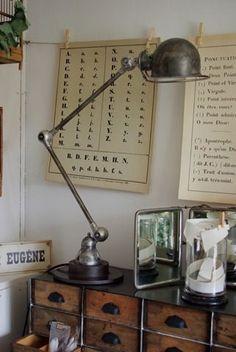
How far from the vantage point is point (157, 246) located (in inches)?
76.0

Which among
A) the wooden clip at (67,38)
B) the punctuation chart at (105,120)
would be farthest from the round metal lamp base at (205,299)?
the wooden clip at (67,38)

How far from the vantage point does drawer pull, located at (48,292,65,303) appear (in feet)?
6.31

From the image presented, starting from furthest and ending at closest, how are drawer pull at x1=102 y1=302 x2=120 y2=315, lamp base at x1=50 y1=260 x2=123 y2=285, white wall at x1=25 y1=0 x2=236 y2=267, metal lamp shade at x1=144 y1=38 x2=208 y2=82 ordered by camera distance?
white wall at x1=25 y1=0 x2=236 y2=267
lamp base at x1=50 y1=260 x2=123 y2=285
drawer pull at x1=102 y1=302 x2=120 y2=315
metal lamp shade at x1=144 y1=38 x2=208 y2=82

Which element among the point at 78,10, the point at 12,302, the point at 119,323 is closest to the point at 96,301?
the point at 119,323

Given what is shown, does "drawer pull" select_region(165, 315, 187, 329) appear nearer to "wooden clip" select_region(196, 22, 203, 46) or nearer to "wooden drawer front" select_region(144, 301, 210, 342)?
"wooden drawer front" select_region(144, 301, 210, 342)

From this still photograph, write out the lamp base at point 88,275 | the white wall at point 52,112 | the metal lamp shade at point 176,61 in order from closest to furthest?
the metal lamp shade at point 176,61, the lamp base at point 88,275, the white wall at point 52,112

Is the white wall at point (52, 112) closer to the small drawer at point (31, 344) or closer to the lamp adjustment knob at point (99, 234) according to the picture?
the lamp adjustment knob at point (99, 234)

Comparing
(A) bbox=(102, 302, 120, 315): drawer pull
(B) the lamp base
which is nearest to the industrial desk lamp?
(B) the lamp base

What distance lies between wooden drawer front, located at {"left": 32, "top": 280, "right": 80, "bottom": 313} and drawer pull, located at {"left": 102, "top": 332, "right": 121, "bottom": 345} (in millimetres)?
144

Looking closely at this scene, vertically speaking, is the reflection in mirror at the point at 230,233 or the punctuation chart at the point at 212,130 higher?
the punctuation chart at the point at 212,130

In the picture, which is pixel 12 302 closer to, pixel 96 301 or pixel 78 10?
pixel 96 301

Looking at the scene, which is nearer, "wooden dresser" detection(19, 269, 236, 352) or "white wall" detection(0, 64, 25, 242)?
"wooden dresser" detection(19, 269, 236, 352)

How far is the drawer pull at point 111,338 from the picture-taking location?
70.9 inches

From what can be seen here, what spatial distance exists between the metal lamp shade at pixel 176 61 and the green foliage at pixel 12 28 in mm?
496
